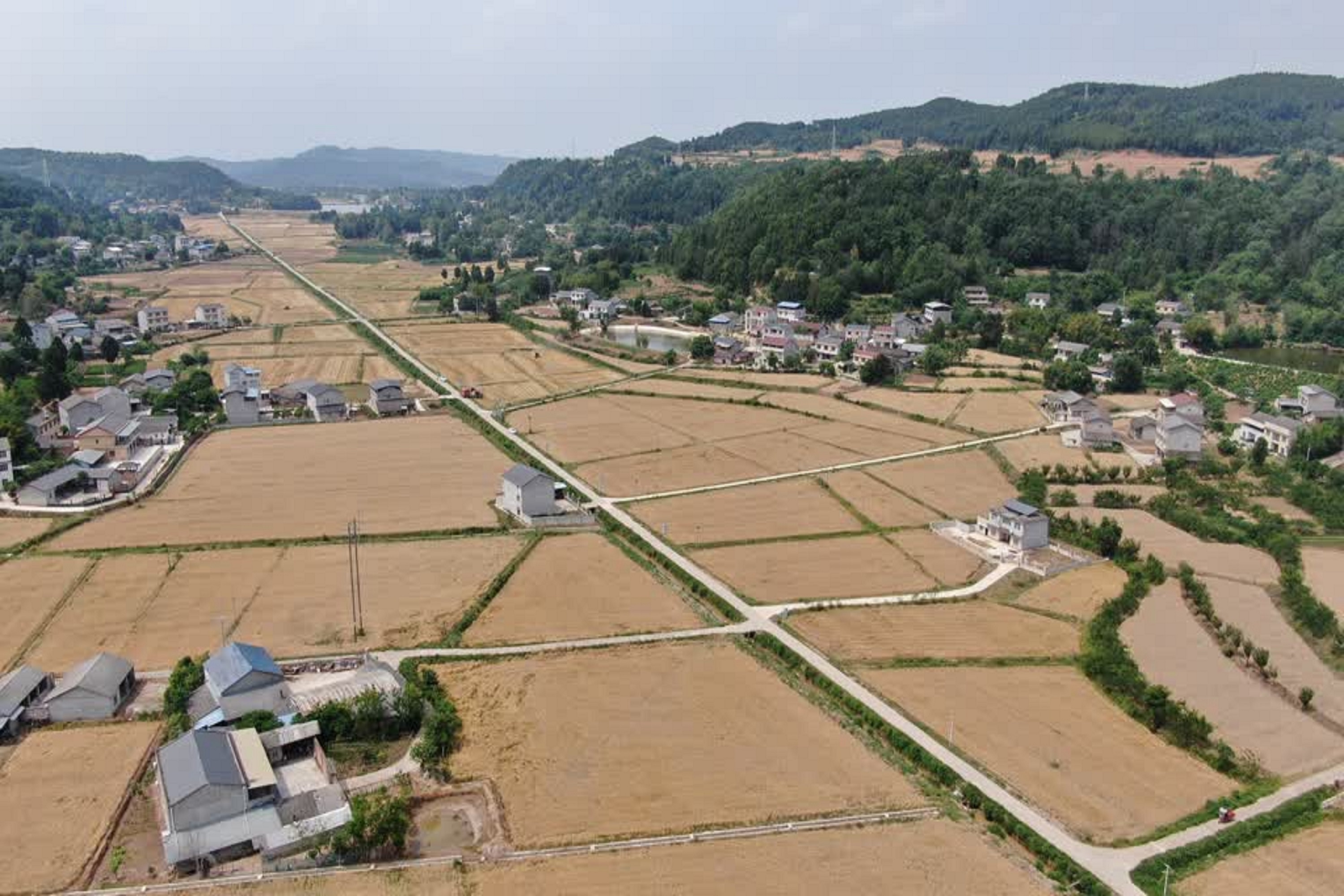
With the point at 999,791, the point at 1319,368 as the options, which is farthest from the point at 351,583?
the point at 1319,368

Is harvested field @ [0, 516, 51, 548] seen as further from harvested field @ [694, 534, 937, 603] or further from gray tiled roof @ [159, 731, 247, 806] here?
harvested field @ [694, 534, 937, 603]

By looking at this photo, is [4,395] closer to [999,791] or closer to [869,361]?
[869,361]

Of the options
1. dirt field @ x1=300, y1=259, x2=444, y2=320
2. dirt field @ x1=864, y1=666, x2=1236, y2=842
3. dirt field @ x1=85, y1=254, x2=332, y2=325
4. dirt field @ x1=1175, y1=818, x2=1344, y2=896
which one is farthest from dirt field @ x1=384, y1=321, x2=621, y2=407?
dirt field @ x1=1175, y1=818, x2=1344, y2=896

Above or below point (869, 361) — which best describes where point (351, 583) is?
below

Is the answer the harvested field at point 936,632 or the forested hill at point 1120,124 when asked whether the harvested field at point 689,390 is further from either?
the forested hill at point 1120,124

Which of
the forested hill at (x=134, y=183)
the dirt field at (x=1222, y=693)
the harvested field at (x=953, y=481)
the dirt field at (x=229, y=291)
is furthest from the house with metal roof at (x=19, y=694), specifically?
the forested hill at (x=134, y=183)

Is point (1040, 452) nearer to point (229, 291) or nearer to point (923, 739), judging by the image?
point (923, 739)
